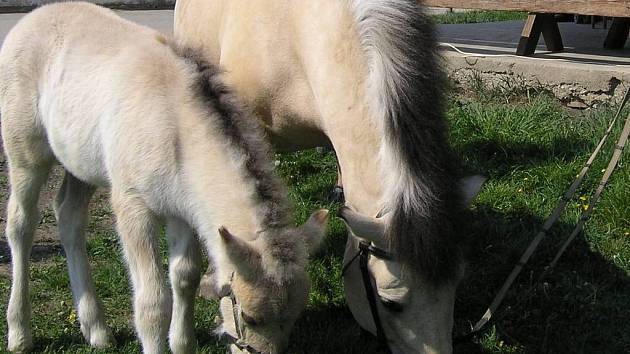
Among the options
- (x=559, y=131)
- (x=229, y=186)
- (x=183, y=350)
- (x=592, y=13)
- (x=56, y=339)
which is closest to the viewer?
(x=229, y=186)

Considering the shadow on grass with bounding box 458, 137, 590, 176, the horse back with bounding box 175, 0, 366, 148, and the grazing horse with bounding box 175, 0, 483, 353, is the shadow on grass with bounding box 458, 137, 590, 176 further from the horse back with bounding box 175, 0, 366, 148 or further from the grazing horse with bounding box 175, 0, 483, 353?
the grazing horse with bounding box 175, 0, 483, 353

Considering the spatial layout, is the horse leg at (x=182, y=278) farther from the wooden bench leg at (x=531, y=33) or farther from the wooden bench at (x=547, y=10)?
the wooden bench leg at (x=531, y=33)

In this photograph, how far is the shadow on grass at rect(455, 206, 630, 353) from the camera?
466 cm

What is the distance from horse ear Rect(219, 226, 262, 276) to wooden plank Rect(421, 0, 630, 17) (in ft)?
13.0

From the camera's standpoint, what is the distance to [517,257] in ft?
17.3

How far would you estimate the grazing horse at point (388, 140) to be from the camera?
3439 mm

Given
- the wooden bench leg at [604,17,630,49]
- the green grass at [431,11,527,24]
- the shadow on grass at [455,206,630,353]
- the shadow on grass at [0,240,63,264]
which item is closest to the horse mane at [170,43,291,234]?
the shadow on grass at [455,206,630,353]

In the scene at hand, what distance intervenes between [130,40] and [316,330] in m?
1.84

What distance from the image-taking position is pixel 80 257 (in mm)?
4734

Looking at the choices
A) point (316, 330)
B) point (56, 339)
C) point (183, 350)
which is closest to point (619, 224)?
point (316, 330)

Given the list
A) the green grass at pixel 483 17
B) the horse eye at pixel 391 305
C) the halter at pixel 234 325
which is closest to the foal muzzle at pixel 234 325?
the halter at pixel 234 325

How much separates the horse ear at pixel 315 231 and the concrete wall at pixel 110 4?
651 inches

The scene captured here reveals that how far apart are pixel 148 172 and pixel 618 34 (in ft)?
21.5

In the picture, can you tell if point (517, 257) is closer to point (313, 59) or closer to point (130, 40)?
point (313, 59)
